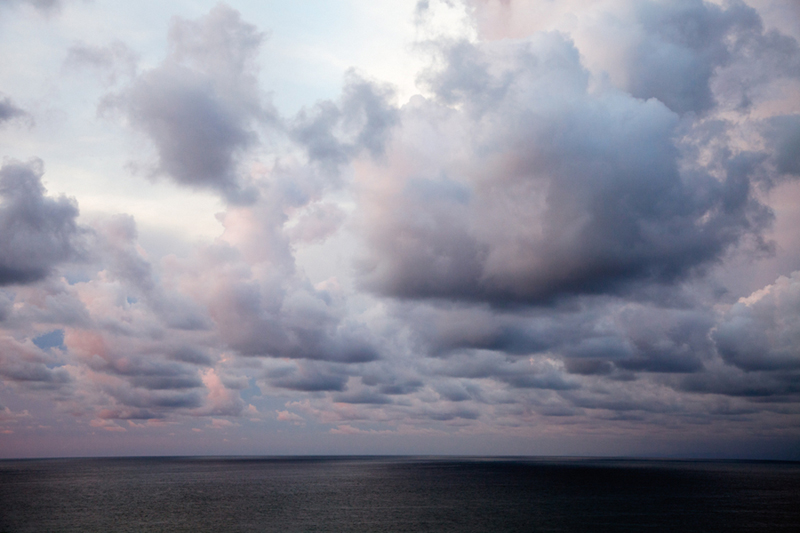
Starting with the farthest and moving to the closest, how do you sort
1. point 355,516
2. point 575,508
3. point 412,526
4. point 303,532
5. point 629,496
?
1. point 629,496
2. point 575,508
3. point 355,516
4. point 412,526
5. point 303,532

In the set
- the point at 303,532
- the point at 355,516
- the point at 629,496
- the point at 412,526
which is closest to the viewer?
the point at 303,532

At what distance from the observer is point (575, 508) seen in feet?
382

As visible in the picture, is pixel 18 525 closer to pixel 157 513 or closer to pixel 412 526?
pixel 157 513

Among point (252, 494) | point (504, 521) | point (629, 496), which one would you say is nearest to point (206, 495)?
point (252, 494)

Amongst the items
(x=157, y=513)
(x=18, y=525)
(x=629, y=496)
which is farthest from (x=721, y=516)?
(x=18, y=525)

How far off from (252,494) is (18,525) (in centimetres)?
6182

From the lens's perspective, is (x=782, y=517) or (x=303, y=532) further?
(x=782, y=517)

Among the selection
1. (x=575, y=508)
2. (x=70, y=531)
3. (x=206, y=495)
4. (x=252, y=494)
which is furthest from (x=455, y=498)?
(x=70, y=531)

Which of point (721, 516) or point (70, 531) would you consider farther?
point (721, 516)

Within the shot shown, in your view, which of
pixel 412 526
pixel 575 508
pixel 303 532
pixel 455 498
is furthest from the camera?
pixel 455 498

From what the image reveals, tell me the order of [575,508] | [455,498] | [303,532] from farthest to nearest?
1. [455,498]
2. [575,508]
3. [303,532]

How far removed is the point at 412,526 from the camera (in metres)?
89.9

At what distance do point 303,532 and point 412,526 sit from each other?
17.8 metres

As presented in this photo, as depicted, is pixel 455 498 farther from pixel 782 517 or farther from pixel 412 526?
pixel 782 517
